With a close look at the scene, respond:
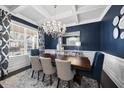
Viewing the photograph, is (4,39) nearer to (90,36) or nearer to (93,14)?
(93,14)

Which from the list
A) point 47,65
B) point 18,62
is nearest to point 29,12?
point 18,62

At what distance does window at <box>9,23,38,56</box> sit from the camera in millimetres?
3672

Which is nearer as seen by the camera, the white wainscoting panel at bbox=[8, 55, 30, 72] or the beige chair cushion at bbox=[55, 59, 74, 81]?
the beige chair cushion at bbox=[55, 59, 74, 81]

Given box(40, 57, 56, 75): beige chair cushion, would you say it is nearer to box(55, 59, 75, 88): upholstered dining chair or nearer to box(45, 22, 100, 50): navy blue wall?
box(55, 59, 75, 88): upholstered dining chair

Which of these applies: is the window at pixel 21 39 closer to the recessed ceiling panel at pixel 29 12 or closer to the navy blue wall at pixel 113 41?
the recessed ceiling panel at pixel 29 12

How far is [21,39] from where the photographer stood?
4.15 meters

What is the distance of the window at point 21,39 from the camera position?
367 centimetres

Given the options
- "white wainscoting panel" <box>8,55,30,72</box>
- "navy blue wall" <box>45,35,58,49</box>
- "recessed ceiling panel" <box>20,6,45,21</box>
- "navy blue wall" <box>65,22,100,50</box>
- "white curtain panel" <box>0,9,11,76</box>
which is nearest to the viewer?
"white curtain panel" <box>0,9,11,76</box>

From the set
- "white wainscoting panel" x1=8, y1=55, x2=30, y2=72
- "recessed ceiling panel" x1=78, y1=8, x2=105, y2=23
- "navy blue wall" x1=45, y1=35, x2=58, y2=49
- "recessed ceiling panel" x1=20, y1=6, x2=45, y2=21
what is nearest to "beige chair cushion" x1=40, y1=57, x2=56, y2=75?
"white wainscoting panel" x1=8, y1=55, x2=30, y2=72

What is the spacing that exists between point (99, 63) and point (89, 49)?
10.0 ft

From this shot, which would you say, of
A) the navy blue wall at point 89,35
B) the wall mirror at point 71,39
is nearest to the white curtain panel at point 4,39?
the wall mirror at point 71,39
